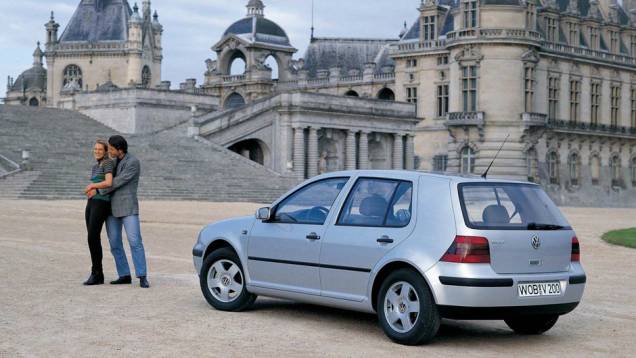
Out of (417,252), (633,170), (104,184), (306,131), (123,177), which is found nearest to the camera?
(417,252)

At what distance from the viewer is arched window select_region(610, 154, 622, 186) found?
69875mm

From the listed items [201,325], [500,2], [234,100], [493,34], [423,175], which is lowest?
[201,325]

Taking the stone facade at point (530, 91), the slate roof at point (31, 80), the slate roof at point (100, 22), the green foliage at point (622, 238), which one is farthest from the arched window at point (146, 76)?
the green foliage at point (622, 238)

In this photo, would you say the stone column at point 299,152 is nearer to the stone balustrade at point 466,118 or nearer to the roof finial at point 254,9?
the stone balustrade at point 466,118

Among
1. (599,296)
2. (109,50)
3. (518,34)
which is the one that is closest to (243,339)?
(599,296)

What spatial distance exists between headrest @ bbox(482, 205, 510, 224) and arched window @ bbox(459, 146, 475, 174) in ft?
168

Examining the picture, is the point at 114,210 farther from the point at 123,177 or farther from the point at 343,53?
the point at 343,53

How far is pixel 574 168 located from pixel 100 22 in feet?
160

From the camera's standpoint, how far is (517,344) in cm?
1060

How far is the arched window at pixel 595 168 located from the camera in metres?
68.2

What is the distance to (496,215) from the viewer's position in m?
10.4

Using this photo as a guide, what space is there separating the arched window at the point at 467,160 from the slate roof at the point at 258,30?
20218mm

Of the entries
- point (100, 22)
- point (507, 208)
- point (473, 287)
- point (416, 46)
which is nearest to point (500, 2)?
point (416, 46)

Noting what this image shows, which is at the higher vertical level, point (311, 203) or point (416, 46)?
point (416, 46)
